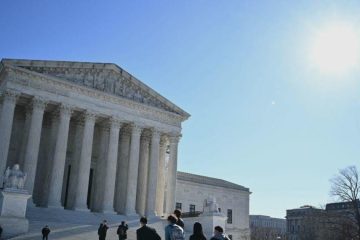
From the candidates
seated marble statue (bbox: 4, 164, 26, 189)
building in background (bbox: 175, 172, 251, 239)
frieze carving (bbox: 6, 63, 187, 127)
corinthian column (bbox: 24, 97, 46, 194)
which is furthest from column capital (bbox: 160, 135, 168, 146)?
seated marble statue (bbox: 4, 164, 26, 189)

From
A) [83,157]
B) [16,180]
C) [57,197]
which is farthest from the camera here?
[83,157]

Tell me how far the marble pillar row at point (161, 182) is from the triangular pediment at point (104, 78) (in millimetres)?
3750

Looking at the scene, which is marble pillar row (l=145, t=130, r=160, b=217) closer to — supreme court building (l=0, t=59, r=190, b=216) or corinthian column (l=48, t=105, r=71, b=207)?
supreme court building (l=0, t=59, r=190, b=216)

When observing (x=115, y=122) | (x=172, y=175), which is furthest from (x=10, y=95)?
(x=172, y=175)

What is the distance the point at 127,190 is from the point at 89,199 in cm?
387

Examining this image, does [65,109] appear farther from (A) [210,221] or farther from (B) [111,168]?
(A) [210,221]

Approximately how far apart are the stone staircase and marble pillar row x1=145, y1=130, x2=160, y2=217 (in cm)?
206

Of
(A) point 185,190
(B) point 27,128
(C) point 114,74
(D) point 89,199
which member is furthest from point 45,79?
(A) point 185,190

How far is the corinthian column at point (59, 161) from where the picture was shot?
34062 millimetres

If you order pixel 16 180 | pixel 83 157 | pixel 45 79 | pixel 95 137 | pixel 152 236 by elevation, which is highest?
pixel 45 79

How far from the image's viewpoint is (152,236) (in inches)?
332

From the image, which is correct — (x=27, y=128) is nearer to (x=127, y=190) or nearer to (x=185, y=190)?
(x=127, y=190)

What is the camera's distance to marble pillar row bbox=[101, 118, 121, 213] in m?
37.1

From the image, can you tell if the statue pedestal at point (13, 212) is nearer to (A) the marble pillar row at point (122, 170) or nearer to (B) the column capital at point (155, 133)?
(A) the marble pillar row at point (122, 170)
